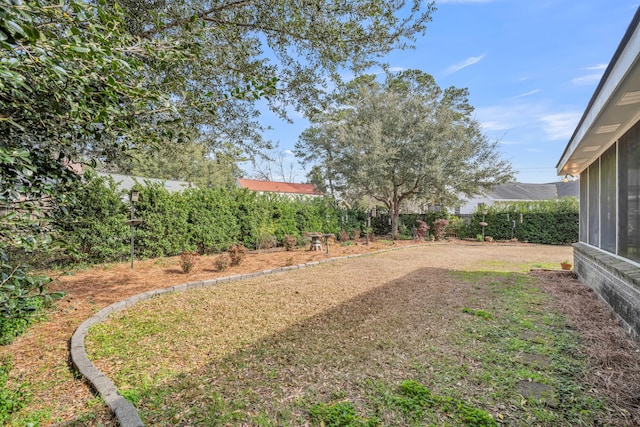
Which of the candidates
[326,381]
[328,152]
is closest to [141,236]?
[326,381]

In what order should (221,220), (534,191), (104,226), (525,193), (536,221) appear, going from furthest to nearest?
(534,191)
(525,193)
(536,221)
(221,220)
(104,226)

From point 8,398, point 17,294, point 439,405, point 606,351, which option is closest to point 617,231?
point 606,351

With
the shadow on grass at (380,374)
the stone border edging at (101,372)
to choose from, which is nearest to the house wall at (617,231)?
the shadow on grass at (380,374)

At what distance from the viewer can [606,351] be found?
3000 mm

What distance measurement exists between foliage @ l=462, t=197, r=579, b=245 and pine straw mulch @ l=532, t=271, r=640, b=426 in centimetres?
1155

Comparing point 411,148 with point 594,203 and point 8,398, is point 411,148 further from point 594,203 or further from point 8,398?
point 8,398

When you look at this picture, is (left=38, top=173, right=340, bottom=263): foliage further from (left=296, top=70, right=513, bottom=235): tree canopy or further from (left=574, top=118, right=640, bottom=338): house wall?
(left=574, top=118, right=640, bottom=338): house wall

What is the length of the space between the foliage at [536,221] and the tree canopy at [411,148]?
5.46 ft

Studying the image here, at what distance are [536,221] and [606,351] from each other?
14.7 metres

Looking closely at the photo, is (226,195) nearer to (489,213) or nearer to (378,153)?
(378,153)

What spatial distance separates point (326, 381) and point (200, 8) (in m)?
5.36

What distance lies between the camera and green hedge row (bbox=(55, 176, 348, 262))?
7562mm

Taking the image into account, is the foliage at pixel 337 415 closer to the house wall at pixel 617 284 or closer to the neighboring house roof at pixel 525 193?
the house wall at pixel 617 284

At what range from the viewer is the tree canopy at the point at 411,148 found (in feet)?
46.7
